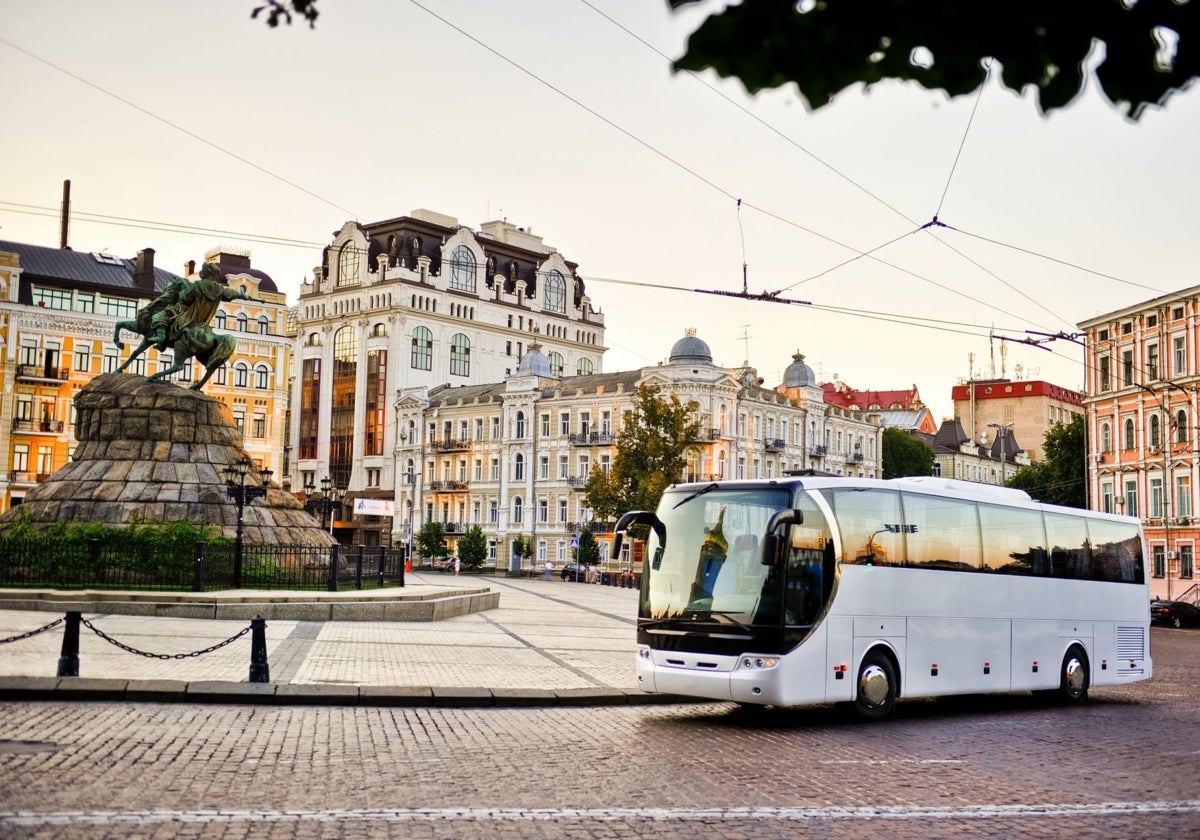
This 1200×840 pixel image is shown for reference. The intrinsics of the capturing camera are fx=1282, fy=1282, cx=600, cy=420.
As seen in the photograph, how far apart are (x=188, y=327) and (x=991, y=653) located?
22.1 metres

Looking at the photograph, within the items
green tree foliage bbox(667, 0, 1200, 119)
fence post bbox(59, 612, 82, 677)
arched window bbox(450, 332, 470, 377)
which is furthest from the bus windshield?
arched window bbox(450, 332, 470, 377)

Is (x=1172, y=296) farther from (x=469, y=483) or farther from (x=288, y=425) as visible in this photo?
(x=288, y=425)

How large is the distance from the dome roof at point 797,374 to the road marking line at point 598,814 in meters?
77.4

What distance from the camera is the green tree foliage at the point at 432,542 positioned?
8150 cm

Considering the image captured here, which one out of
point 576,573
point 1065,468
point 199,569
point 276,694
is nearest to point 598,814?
point 276,694

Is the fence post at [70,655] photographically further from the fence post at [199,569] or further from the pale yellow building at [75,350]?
the pale yellow building at [75,350]

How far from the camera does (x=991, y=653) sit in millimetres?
16844

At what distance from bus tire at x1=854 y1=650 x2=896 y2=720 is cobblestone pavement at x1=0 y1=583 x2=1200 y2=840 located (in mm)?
253

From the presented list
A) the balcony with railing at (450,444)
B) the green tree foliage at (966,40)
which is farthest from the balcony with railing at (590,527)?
the green tree foliage at (966,40)

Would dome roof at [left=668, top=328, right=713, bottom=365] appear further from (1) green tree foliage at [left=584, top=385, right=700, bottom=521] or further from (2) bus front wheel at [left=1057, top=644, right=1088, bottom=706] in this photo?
(2) bus front wheel at [left=1057, top=644, right=1088, bottom=706]

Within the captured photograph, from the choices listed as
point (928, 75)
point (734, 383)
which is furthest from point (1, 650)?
point (734, 383)

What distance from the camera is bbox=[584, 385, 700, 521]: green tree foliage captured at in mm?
61344

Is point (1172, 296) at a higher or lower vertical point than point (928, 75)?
higher

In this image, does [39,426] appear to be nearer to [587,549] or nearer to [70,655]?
[587,549]
